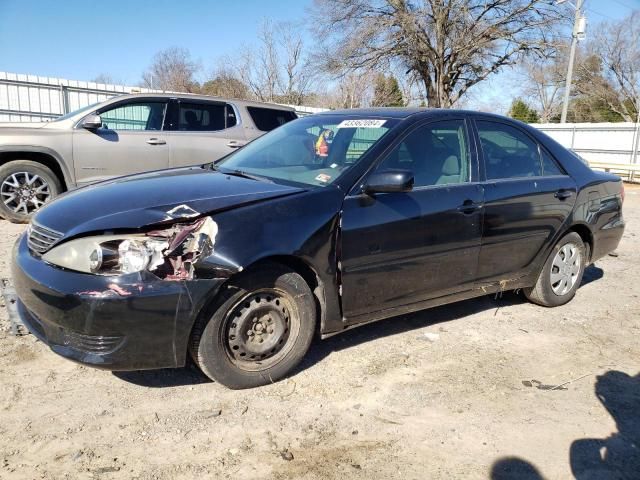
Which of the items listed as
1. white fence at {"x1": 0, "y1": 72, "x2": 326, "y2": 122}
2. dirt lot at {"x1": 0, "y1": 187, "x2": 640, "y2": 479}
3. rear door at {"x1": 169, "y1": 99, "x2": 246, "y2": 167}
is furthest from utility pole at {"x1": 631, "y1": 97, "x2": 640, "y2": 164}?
dirt lot at {"x1": 0, "y1": 187, "x2": 640, "y2": 479}

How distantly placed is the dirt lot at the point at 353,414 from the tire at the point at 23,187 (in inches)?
130

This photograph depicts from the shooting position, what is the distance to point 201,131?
7566 mm

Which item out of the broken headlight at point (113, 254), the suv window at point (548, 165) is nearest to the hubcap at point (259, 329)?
the broken headlight at point (113, 254)

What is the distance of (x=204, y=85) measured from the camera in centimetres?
3466

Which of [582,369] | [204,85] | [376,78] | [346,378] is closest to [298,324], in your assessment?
[346,378]

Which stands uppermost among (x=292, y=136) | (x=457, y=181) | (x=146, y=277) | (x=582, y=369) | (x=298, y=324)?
(x=292, y=136)

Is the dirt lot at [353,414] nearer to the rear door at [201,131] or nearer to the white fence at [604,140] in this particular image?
the rear door at [201,131]

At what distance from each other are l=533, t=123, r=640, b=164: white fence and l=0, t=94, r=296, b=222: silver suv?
1652cm

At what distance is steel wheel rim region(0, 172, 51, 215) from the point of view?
6.70 metres

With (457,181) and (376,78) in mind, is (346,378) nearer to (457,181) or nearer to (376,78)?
(457,181)

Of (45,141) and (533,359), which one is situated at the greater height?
(45,141)

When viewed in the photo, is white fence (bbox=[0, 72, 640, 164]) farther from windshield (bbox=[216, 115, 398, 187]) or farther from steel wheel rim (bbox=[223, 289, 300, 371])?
steel wheel rim (bbox=[223, 289, 300, 371])

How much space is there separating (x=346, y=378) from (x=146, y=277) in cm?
142

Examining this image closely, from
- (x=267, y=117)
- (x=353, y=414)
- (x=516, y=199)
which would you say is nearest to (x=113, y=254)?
(x=353, y=414)
